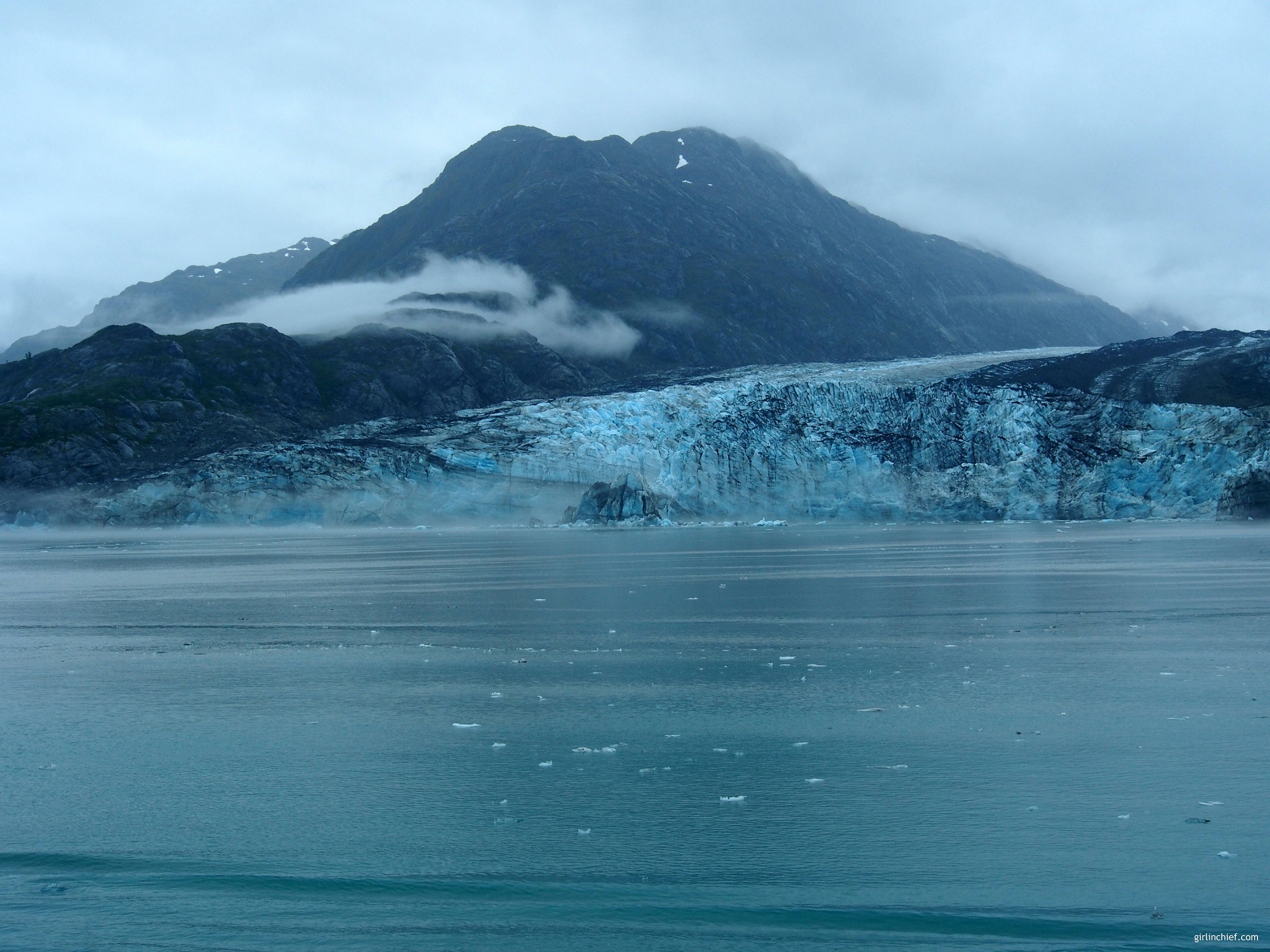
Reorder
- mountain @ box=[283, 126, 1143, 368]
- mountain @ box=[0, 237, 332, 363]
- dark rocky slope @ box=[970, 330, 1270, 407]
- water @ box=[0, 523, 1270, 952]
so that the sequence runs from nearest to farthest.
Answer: water @ box=[0, 523, 1270, 952], dark rocky slope @ box=[970, 330, 1270, 407], mountain @ box=[283, 126, 1143, 368], mountain @ box=[0, 237, 332, 363]

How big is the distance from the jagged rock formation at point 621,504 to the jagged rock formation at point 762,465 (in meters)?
0.13

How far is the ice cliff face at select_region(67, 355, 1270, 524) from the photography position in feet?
164

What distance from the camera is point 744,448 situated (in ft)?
173

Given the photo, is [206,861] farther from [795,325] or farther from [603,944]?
[795,325]

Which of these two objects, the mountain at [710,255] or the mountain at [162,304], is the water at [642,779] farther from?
the mountain at [162,304]

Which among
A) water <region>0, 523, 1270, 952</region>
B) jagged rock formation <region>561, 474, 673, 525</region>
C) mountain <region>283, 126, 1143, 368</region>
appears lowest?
water <region>0, 523, 1270, 952</region>

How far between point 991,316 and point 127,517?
122m

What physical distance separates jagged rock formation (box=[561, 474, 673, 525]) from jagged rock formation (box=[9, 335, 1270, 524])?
0.13 m

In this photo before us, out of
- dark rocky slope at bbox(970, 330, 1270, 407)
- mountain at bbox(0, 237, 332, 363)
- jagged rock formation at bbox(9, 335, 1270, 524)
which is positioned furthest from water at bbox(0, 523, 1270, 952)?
mountain at bbox(0, 237, 332, 363)

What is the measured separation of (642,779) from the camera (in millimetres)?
7430

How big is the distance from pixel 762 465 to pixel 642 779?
45.7 metres

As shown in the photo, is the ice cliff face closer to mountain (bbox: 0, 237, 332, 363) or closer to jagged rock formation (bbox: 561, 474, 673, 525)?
jagged rock formation (bbox: 561, 474, 673, 525)

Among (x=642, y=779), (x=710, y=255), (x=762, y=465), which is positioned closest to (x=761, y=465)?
(x=762, y=465)

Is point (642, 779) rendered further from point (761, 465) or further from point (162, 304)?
point (162, 304)
